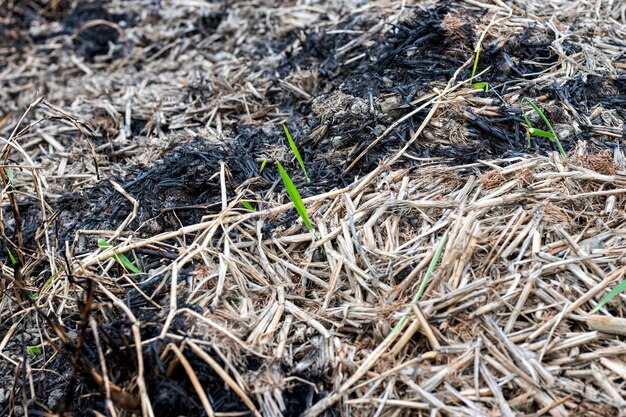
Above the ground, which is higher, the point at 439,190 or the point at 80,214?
the point at 439,190

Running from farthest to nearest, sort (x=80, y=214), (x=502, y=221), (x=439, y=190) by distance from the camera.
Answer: (x=80, y=214) < (x=439, y=190) < (x=502, y=221)

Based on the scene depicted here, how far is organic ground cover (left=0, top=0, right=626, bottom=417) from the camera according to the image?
4.59ft

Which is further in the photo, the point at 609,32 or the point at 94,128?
the point at 94,128

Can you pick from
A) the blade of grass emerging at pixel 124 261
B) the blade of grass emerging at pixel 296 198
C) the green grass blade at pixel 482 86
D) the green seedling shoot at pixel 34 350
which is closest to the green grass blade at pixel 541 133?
the green grass blade at pixel 482 86

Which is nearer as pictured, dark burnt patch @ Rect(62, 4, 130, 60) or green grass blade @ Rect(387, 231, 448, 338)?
green grass blade @ Rect(387, 231, 448, 338)

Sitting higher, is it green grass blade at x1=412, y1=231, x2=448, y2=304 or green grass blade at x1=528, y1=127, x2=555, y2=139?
green grass blade at x1=528, y1=127, x2=555, y2=139

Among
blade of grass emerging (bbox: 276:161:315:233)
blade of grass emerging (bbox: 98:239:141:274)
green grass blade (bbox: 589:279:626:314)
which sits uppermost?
blade of grass emerging (bbox: 276:161:315:233)

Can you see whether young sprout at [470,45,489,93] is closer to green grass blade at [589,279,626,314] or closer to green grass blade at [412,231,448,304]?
green grass blade at [412,231,448,304]

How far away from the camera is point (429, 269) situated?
59.6 inches

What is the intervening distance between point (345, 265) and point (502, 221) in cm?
47

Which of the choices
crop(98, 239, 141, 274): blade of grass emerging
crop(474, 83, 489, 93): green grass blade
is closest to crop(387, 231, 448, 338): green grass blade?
crop(474, 83, 489, 93): green grass blade

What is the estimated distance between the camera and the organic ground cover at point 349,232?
140 centimetres

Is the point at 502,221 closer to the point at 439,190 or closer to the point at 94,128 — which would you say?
the point at 439,190

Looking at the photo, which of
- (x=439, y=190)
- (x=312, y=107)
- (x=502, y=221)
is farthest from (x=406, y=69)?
(x=502, y=221)
